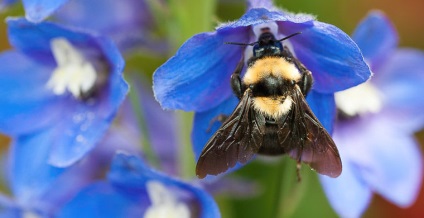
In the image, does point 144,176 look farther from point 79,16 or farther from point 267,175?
point 267,175

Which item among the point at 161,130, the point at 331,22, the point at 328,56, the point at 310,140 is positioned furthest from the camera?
the point at 331,22

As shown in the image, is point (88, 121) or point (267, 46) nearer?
point (267, 46)

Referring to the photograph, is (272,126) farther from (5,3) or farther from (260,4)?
(5,3)

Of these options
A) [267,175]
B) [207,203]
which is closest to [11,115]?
[207,203]

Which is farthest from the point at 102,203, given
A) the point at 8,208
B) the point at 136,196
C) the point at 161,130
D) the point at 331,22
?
the point at 331,22

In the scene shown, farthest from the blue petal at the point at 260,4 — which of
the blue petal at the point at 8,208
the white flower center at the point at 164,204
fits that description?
the blue petal at the point at 8,208

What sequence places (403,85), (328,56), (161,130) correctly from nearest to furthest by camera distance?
(328,56) → (403,85) → (161,130)

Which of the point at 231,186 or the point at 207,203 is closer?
→ the point at 207,203
